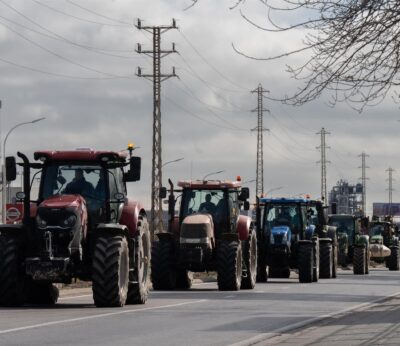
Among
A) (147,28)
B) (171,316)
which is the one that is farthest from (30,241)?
(147,28)

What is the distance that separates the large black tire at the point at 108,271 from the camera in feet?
75.2

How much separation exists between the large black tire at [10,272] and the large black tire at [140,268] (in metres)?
2.26

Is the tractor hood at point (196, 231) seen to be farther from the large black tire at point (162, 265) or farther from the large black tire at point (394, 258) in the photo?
the large black tire at point (394, 258)

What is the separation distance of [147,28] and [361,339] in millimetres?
49115

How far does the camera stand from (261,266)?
40906 millimetres

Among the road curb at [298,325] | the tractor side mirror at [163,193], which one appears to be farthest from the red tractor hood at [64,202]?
the tractor side mirror at [163,193]

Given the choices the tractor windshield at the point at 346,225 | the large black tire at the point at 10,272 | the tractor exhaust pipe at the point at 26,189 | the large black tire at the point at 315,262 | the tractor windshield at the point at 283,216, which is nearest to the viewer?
the large black tire at the point at 10,272

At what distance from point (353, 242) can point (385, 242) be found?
12.4m

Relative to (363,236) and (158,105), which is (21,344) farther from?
(158,105)

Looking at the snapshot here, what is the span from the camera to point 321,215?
43.4 m

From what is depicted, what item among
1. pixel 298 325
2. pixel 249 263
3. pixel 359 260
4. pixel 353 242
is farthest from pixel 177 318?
pixel 353 242

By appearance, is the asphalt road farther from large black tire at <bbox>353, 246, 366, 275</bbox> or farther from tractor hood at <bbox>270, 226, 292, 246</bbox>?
large black tire at <bbox>353, 246, 366, 275</bbox>

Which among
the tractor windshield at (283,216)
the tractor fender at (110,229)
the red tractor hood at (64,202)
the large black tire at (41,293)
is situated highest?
the tractor windshield at (283,216)

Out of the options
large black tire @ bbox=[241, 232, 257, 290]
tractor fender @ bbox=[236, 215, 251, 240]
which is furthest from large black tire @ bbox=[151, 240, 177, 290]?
large black tire @ bbox=[241, 232, 257, 290]
